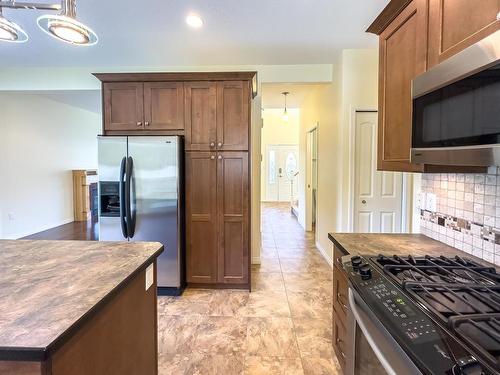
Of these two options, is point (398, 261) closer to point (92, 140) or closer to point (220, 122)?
point (220, 122)

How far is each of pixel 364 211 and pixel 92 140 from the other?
6725 millimetres

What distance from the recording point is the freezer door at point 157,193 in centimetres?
307

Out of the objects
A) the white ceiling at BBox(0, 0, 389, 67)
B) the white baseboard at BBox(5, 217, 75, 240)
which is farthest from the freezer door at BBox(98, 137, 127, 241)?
the white baseboard at BBox(5, 217, 75, 240)

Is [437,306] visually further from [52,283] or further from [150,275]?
[52,283]

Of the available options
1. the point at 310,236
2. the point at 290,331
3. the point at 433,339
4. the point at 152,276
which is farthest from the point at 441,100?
the point at 310,236

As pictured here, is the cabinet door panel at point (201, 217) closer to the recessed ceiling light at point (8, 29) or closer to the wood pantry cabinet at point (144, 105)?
the wood pantry cabinet at point (144, 105)

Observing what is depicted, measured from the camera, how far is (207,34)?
10.0 feet

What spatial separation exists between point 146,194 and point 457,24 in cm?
277

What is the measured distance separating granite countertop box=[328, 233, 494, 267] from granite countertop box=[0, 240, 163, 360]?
3.62 feet

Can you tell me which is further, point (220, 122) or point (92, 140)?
point (92, 140)

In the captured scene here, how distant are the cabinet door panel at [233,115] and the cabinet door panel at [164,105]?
42 cm

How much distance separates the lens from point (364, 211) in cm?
366

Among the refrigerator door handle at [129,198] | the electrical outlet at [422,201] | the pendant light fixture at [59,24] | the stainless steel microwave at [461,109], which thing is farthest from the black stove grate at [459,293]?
the refrigerator door handle at [129,198]

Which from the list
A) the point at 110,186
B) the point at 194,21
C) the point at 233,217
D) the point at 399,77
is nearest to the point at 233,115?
the point at 194,21
